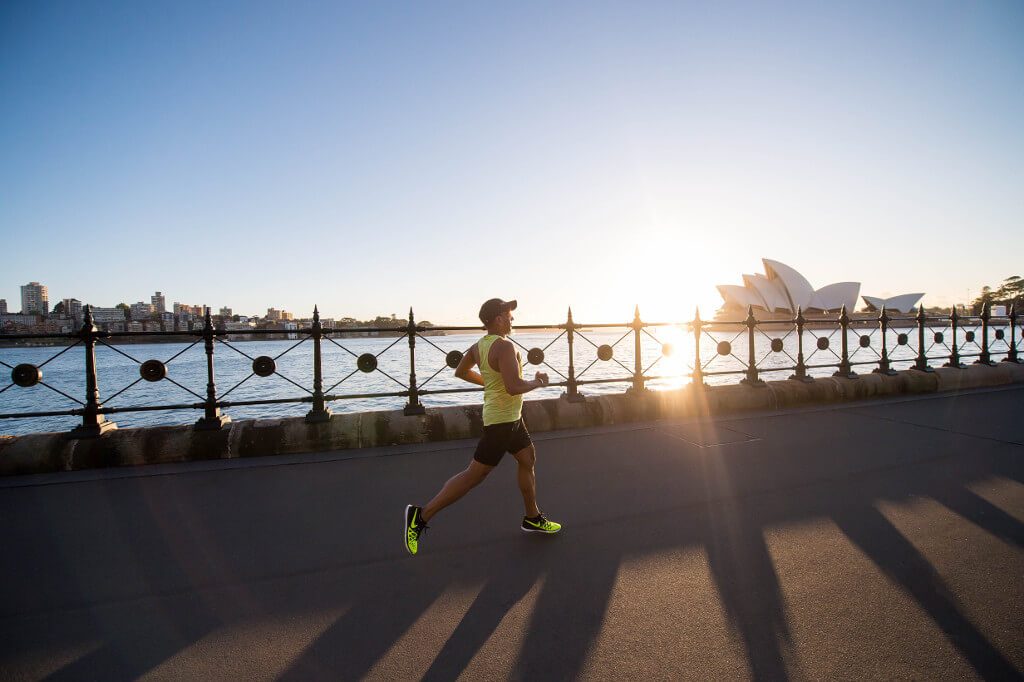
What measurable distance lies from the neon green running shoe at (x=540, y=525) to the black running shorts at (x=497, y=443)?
51cm

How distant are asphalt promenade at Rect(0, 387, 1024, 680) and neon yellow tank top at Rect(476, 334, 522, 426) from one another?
86 centimetres

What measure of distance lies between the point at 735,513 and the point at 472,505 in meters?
2.09

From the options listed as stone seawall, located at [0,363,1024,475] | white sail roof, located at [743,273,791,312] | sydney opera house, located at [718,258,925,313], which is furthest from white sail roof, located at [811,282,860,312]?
stone seawall, located at [0,363,1024,475]

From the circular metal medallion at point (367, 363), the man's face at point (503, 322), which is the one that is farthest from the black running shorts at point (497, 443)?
the circular metal medallion at point (367, 363)

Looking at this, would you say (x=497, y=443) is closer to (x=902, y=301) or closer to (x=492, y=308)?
(x=492, y=308)

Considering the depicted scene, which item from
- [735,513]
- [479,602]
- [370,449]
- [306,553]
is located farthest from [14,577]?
[735,513]

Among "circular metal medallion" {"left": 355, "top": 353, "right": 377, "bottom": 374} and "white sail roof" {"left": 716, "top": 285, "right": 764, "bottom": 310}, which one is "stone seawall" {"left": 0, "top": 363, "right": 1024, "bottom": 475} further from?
"white sail roof" {"left": 716, "top": 285, "right": 764, "bottom": 310}

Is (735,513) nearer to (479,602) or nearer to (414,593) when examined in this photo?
(479,602)

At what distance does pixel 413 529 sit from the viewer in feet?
10.9

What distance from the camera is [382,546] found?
3.42 metres

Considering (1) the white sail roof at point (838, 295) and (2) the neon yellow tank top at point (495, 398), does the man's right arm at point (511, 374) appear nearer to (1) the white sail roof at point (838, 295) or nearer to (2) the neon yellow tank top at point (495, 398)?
(2) the neon yellow tank top at point (495, 398)

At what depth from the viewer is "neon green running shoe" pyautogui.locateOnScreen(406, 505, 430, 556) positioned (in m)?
3.26

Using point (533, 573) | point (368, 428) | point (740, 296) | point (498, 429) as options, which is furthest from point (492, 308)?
point (740, 296)

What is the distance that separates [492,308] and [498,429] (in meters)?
0.87
